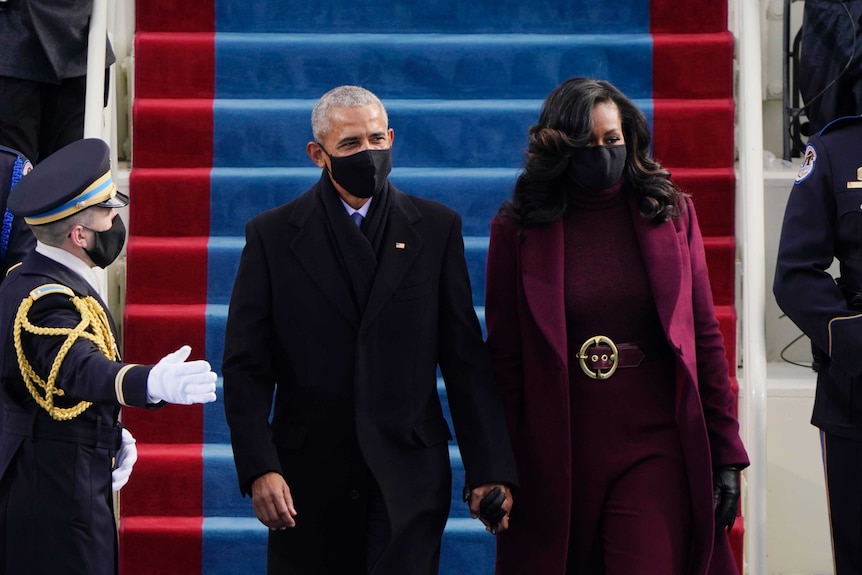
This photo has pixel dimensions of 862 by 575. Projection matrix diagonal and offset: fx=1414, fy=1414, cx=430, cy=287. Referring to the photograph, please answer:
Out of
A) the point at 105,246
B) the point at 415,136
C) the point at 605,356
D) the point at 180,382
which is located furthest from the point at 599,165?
the point at 415,136

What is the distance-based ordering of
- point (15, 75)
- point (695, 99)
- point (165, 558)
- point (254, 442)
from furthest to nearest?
point (695, 99) < point (15, 75) < point (165, 558) < point (254, 442)

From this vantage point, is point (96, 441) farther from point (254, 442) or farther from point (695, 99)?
point (695, 99)

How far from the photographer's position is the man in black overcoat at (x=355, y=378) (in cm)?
327

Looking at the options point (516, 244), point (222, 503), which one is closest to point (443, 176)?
point (222, 503)

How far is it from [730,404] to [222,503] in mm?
1956

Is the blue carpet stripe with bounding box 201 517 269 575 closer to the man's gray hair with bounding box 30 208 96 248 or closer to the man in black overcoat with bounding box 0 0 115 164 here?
the man's gray hair with bounding box 30 208 96 248

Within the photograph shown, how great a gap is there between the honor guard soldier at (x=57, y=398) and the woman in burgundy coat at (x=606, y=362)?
33.0 inches

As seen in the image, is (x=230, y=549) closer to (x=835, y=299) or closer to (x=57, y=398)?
(x=57, y=398)

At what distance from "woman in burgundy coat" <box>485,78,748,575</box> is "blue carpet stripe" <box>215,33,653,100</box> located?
7.26ft

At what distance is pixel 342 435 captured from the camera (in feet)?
10.9

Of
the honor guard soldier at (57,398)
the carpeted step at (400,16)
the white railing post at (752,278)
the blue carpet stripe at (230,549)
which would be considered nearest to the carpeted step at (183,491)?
the blue carpet stripe at (230,549)

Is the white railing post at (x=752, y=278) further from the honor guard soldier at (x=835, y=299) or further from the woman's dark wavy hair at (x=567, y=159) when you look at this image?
the woman's dark wavy hair at (x=567, y=159)

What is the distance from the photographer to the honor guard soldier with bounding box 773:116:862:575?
3492mm

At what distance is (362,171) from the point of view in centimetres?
334
